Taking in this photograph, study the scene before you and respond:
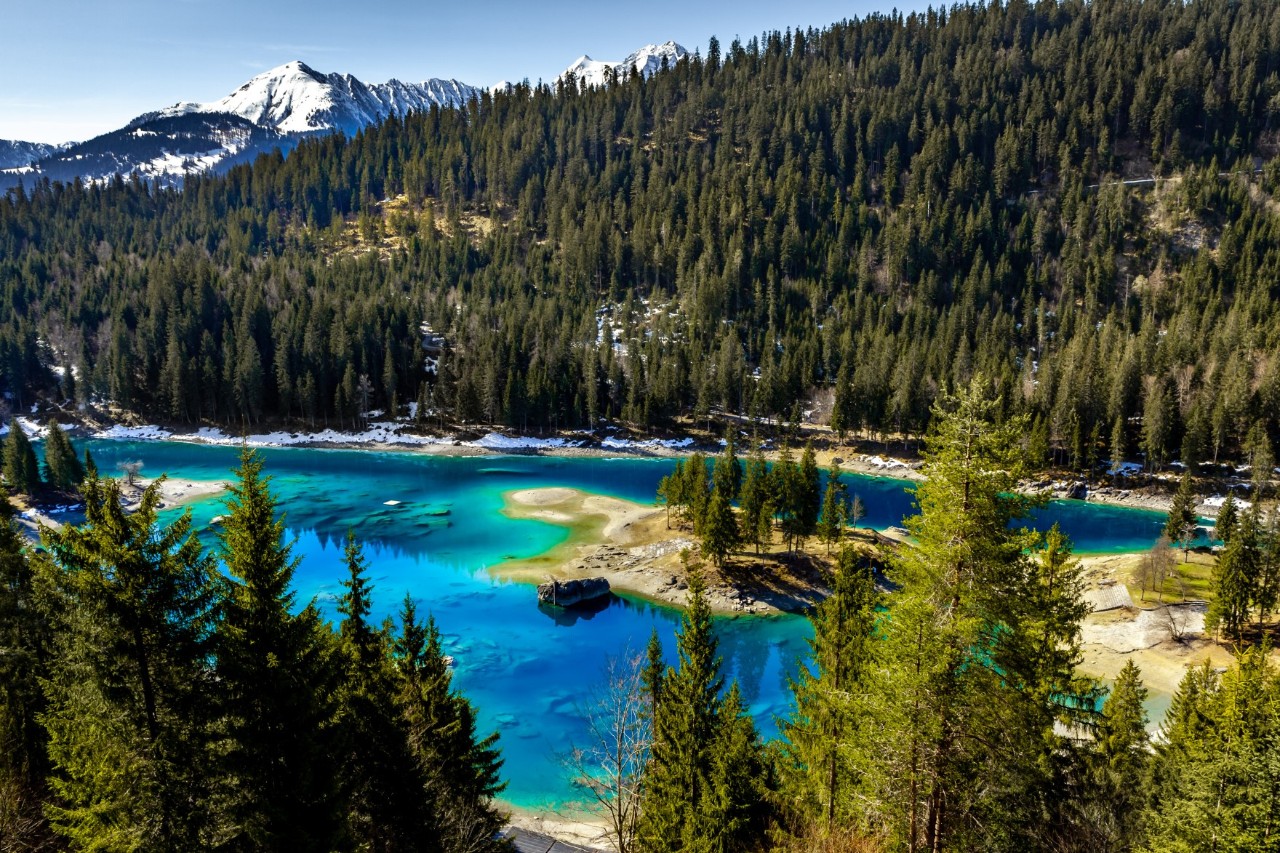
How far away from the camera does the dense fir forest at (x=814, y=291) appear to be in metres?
110

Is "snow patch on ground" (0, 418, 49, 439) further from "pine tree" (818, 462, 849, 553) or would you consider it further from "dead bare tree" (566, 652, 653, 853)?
"pine tree" (818, 462, 849, 553)

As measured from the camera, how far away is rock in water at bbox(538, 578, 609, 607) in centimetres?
5684

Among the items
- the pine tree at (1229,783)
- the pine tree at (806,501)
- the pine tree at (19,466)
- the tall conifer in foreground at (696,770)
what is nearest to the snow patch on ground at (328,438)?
the pine tree at (19,466)

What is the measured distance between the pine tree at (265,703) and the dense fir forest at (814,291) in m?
93.6

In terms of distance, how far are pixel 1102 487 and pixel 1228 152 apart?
447 ft

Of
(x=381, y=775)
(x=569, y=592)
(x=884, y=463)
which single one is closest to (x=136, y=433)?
(x=569, y=592)

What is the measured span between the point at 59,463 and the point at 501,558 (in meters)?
55.6

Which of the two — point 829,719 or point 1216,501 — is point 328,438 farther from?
point 1216,501

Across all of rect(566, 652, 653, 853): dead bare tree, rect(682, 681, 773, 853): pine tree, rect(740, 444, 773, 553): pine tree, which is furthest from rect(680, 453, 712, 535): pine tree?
rect(682, 681, 773, 853): pine tree

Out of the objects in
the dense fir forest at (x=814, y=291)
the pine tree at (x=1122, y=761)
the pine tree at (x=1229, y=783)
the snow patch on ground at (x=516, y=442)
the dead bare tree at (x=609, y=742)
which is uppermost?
the dense fir forest at (x=814, y=291)

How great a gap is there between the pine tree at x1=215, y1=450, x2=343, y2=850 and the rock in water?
1662 inches

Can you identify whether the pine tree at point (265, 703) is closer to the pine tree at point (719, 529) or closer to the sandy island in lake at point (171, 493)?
the pine tree at point (719, 529)

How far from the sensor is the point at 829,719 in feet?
74.7

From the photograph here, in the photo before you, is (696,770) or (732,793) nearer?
(696,770)
